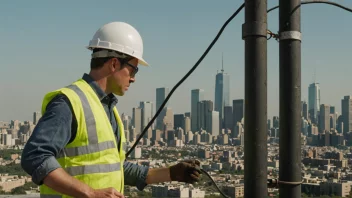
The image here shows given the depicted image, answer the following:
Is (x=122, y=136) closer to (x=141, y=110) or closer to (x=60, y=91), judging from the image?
(x=60, y=91)

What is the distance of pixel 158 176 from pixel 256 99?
22.3 inches

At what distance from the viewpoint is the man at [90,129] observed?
1.43 metres

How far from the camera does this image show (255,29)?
74.8 inches

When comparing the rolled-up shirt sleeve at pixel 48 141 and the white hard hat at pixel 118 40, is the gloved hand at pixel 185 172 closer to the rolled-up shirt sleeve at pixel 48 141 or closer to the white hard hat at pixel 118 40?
the white hard hat at pixel 118 40

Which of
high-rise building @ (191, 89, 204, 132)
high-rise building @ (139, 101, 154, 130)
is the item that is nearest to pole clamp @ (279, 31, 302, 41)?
high-rise building @ (139, 101, 154, 130)

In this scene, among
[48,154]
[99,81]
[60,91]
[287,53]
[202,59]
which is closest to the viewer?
[48,154]

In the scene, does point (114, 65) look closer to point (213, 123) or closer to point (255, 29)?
point (255, 29)

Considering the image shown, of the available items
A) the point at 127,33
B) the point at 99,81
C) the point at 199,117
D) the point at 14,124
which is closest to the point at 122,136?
the point at 99,81

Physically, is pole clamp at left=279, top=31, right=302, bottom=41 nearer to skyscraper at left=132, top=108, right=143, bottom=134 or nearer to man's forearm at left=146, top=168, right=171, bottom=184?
man's forearm at left=146, top=168, right=171, bottom=184

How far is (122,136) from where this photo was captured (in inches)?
76.0

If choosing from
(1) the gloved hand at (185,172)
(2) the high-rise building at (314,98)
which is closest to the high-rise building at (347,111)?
(2) the high-rise building at (314,98)

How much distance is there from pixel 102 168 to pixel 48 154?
255mm

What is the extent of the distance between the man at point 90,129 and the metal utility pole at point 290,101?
0.41m

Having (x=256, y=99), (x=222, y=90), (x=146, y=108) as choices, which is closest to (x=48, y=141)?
(x=256, y=99)
